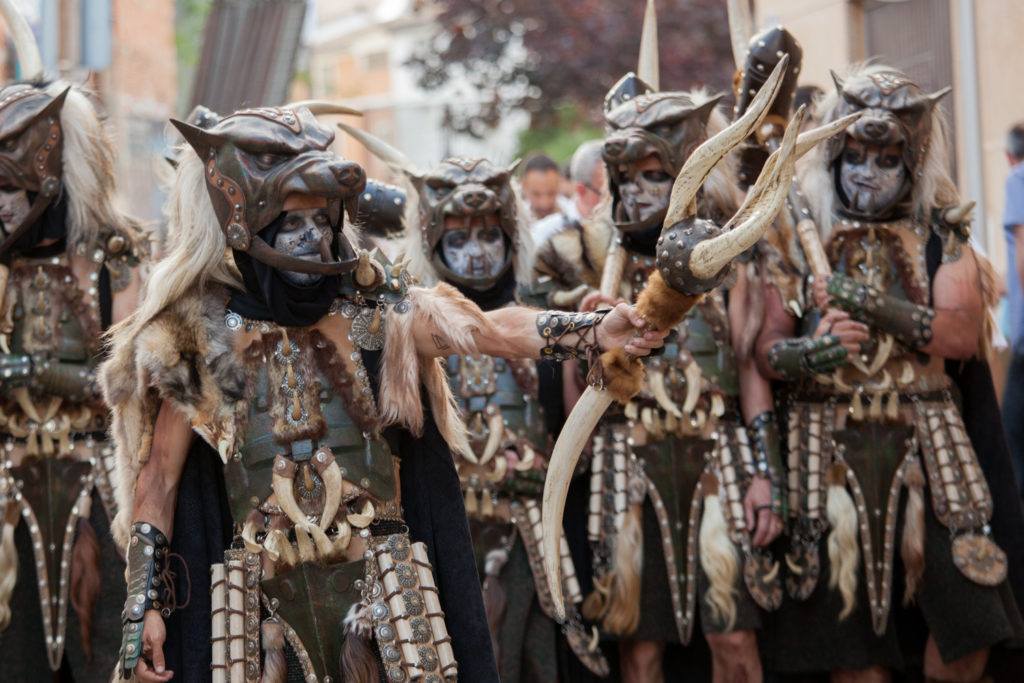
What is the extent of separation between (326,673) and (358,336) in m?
0.93

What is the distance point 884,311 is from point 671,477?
998 mm

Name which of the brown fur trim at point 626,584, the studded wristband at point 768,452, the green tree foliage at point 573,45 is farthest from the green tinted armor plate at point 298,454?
the green tree foliage at point 573,45

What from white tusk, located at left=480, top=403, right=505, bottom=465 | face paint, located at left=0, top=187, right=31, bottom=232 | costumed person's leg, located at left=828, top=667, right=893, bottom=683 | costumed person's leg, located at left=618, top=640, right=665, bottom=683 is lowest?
costumed person's leg, located at left=828, top=667, right=893, bottom=683

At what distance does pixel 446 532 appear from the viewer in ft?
13.8

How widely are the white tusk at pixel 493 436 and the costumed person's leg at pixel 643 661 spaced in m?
0.92

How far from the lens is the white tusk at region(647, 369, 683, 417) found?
5.38 m

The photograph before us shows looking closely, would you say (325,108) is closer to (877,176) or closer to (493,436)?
(493,436)

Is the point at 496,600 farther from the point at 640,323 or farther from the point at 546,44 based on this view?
the point at 546,44

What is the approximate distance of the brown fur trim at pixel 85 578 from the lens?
5.19m

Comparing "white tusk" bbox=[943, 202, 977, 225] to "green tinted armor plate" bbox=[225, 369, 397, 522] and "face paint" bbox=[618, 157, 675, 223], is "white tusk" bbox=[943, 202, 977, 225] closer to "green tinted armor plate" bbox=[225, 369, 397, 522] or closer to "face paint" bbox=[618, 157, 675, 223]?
"face paint" bbox=[618, 157, 675, 223]

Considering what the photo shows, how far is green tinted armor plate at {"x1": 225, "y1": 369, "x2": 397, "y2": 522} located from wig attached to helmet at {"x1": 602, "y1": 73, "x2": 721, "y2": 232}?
1739 mm

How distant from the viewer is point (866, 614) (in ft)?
17.8

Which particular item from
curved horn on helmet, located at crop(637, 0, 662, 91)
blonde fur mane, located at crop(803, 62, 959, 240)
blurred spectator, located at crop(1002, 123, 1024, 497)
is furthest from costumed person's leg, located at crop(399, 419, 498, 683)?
blurred spectator, located at crop(1002, 123, 1024, 497)

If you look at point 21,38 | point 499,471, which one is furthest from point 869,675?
point 21,38
